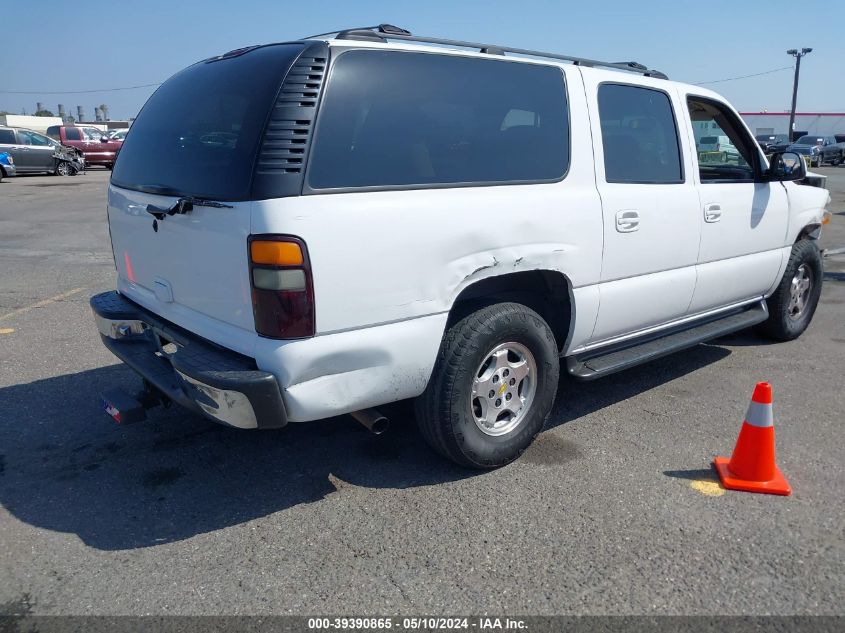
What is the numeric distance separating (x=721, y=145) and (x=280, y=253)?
3.61 m

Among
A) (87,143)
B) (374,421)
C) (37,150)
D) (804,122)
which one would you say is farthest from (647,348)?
(804,122)

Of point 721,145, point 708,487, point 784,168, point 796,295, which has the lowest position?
point 708,487

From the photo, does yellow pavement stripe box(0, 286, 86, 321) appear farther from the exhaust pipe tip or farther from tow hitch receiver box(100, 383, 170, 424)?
the exhaust pipe tip

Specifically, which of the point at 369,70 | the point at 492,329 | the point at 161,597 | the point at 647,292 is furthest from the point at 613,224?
the point at 161,597

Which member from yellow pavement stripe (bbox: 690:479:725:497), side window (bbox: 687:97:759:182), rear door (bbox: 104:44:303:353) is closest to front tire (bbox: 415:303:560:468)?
yellow pavement stripe (bbox: 690:479:725:497)

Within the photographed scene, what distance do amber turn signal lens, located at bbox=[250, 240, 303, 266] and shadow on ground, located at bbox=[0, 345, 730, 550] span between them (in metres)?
1.25

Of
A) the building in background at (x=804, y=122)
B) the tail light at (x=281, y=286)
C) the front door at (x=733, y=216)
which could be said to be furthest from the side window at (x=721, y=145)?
the building in background at (x=804, y=122)

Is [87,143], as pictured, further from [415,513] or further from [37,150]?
[415,513]

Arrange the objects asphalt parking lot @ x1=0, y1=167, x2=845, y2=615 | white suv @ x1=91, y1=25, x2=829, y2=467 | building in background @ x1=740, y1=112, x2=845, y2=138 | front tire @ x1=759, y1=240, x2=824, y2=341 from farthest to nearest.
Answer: building in background @ x1=740, y1=112, x2=845, y2=138, front tire @ x1=759, y1=240, x2=824, y2=341, white suv @ x1=91, y1=25, x2=829, y2=467, asphalt parking lot @ x1=0, y1=167, x2=845, y2=615

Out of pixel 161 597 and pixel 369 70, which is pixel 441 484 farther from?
pixel 369 70

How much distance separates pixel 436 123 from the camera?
3.18 meters

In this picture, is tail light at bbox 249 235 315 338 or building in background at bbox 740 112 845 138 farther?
building in background at bbox 740 112 845 138

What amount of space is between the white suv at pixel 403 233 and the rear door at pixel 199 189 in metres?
0.01

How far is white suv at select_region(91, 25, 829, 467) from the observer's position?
2.77 metres
